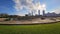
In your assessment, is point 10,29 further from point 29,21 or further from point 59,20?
point 59,20

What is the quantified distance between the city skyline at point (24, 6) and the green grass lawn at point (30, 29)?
493 millimetres

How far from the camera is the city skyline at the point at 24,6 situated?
3.96m

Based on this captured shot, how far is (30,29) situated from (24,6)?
2.72ft

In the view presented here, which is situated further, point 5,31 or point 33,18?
point 33,18

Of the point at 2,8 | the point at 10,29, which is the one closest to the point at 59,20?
the point at 10,29

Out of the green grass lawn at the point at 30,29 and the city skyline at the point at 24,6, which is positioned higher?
the city skyline at the point at 24,6

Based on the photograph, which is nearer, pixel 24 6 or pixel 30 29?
pixel 30 29

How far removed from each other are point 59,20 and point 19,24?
147cm

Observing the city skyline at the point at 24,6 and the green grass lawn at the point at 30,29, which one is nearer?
the green grass lawn at the point at 30,29

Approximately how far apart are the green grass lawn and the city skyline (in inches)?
19.4

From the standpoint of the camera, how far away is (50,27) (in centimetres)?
400

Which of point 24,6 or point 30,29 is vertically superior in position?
point 24,6

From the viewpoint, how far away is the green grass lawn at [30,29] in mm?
3802

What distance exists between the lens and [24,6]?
13.3 feet
